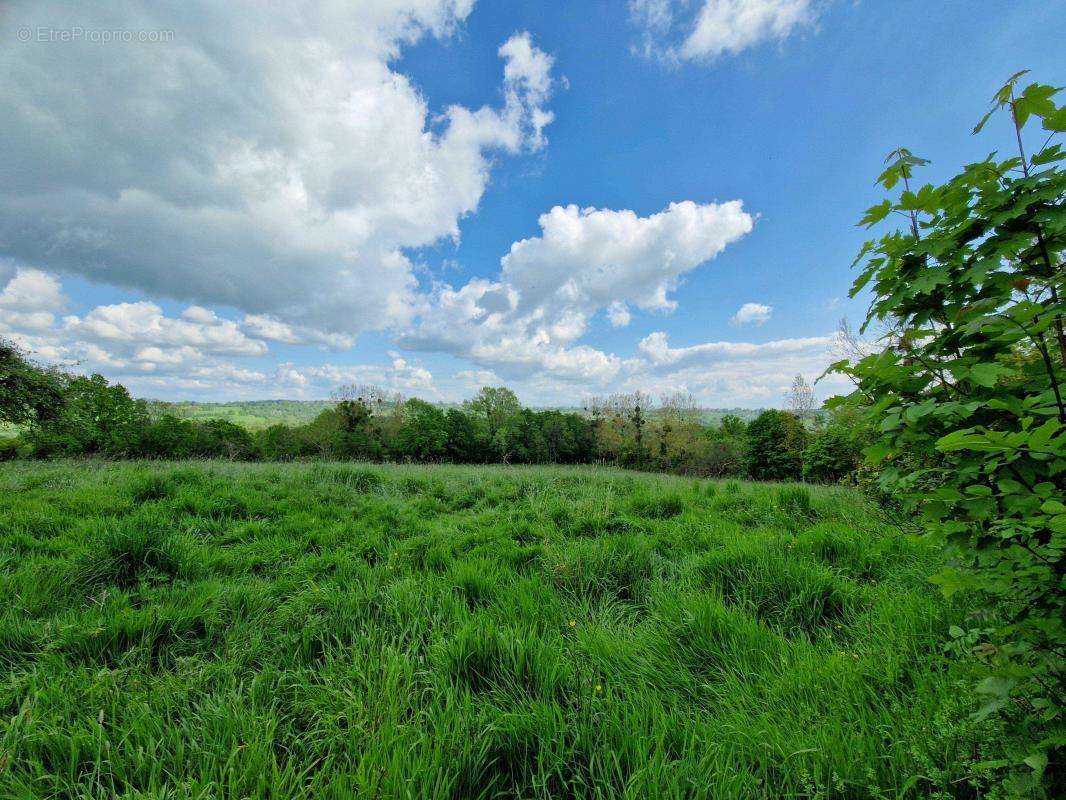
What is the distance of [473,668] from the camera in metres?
2.39

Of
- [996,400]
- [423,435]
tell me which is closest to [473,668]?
[996,400]

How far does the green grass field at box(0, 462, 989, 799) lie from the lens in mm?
1676

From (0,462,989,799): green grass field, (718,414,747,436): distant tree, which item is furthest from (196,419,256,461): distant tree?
(718,414,747,436): distant tree

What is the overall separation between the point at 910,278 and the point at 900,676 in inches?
83.7

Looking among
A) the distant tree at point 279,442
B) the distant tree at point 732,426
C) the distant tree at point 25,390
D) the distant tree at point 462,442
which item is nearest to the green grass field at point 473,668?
the distant tree at point 25,390

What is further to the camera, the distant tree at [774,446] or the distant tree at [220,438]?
the distant tree at [220,438]

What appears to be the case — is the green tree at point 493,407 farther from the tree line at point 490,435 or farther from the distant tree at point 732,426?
the distant tree at point 732,426

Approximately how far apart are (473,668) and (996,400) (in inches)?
108

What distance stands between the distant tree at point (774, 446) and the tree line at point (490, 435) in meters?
0.10

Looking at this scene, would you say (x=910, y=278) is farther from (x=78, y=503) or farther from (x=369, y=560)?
(x=78, y=503)

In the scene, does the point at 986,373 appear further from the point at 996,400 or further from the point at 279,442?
the point at 279,442

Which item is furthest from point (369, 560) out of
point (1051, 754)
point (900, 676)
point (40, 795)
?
point (1051, 754)

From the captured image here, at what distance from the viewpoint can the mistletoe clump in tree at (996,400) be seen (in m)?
1.21

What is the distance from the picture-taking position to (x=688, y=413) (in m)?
48.5
